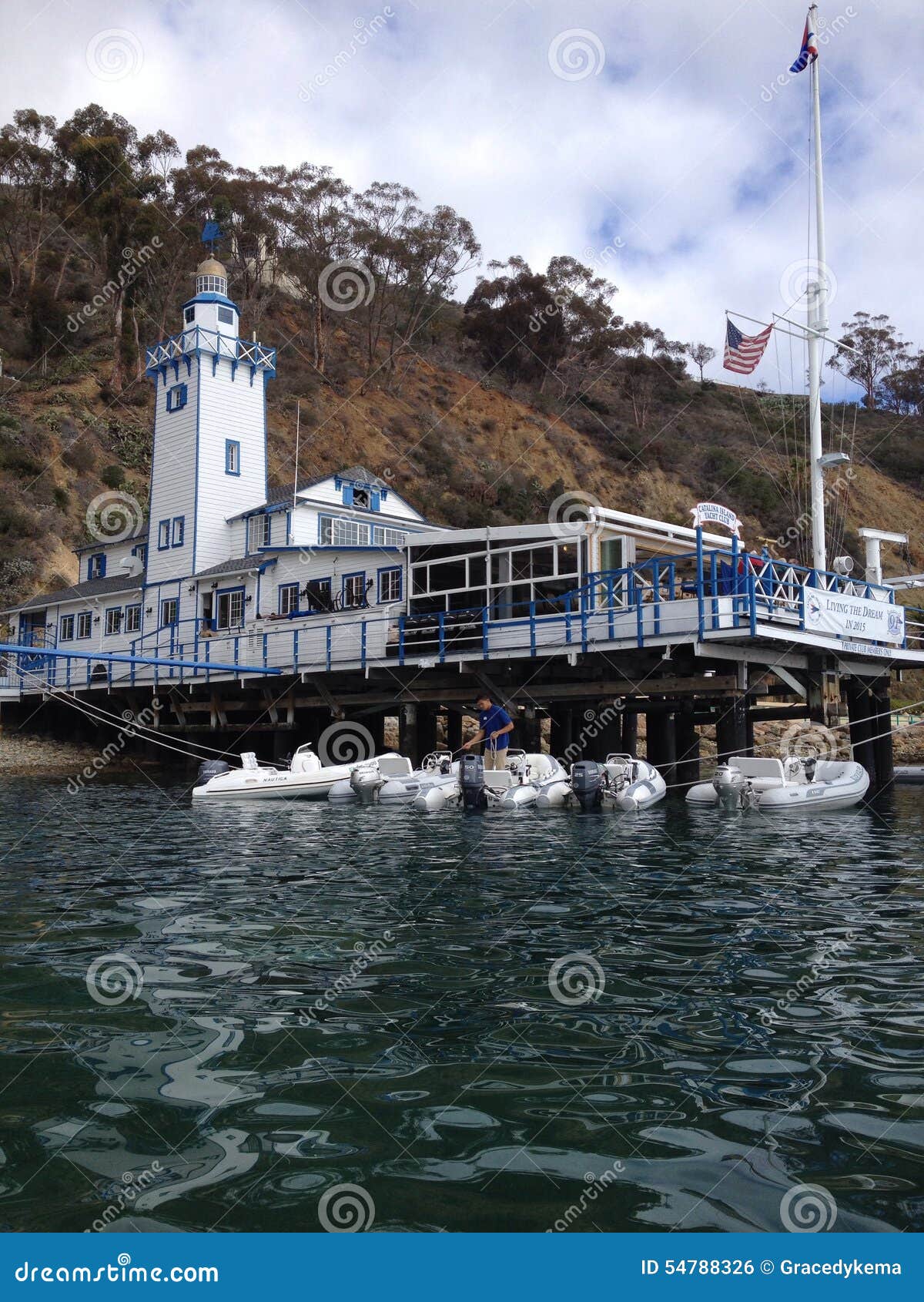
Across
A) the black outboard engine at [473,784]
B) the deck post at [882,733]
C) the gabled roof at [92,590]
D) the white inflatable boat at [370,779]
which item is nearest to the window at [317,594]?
the white inflatable boat at [370,779]

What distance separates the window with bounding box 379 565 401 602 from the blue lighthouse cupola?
47.8 feet

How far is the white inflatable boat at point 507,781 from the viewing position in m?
18.7

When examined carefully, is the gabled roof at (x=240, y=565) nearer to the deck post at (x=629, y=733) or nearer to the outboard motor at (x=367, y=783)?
the deck post at (x=629, y=733)

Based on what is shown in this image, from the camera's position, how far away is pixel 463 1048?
216 inches

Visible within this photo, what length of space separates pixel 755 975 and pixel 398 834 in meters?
8.86

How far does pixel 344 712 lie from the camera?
27734 millimetres

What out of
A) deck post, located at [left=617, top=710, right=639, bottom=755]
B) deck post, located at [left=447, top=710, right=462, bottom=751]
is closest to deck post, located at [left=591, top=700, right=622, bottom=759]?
deck post, located at [left=617, top=710, right=639, bottom=755]

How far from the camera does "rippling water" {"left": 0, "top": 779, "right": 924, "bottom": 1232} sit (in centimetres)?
386

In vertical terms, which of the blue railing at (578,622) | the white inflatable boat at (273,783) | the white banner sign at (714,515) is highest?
the white banner sign at (714,515)

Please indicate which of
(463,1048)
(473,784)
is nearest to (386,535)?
(473,784)

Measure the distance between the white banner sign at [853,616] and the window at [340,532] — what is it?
52.8ft

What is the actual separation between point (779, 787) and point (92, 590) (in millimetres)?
29081

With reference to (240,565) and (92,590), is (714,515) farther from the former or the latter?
(92,590)
